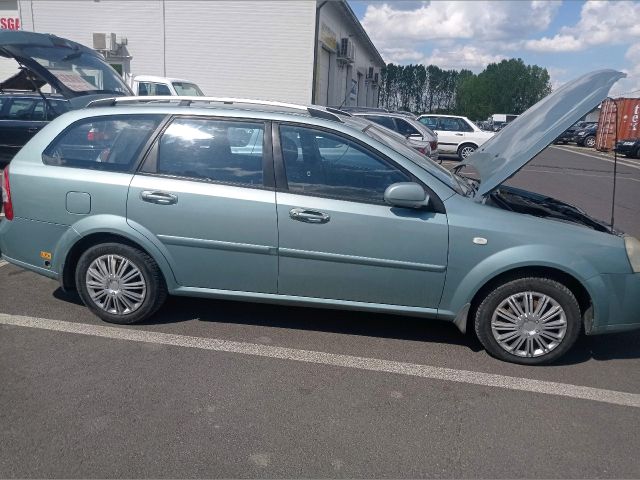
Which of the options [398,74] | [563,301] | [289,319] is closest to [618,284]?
[563,301]

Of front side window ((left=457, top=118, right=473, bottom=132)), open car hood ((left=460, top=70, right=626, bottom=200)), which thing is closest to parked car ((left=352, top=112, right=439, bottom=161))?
front side window ((left=457, top=118, right=473, bottom=132))

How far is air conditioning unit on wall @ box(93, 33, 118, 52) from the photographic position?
2234 centimetres

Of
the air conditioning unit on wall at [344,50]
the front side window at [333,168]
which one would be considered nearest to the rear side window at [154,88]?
the front side window at [333,168]

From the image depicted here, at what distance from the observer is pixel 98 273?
4.12m

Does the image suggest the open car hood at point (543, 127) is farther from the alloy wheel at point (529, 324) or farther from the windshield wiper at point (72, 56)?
the windshield wiper at point (72, 56)

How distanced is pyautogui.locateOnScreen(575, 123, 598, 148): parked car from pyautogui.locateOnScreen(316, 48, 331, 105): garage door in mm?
18017

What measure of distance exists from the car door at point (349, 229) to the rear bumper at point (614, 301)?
101 cm

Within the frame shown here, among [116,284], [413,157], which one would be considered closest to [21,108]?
[116,284]

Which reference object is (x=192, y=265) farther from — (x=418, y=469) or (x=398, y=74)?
(x=398, y=74)

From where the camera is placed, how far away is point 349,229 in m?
3.74

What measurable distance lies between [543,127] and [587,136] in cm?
3489

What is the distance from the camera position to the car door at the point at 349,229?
3723 millimetres

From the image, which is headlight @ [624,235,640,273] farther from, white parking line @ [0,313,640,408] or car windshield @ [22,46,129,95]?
car windshield @ [22,46,129,95]

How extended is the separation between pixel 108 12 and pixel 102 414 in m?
23.8
